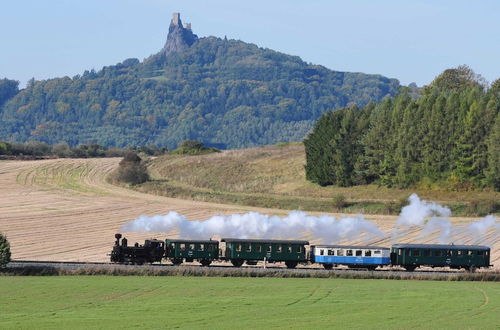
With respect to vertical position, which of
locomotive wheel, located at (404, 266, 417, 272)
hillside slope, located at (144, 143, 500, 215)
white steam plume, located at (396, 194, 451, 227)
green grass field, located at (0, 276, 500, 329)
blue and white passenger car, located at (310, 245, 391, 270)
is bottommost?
green grass field, located at (0, 276, 500, 329)

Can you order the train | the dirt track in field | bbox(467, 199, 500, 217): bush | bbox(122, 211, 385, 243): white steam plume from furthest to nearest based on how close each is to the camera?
1. bbox(467, 199, 500, 217): bush
2. bbox(122, 211, 385, 243): white steam plume
3. the dirt track in field
4. the train

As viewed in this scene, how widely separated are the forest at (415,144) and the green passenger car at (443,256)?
45.6 m

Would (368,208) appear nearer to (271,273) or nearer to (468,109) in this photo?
(468,109)

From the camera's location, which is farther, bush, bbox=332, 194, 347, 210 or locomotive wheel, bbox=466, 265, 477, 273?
bush, bbox=332, 194, 347, 210

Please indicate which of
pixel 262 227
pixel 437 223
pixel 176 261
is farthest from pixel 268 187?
pixel 176 261

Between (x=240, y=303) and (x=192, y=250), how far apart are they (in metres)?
26.4

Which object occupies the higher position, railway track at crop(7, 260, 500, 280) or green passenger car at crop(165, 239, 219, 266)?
green passenger car at crop(165, 239, 219, 266)

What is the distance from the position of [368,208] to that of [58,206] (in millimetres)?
42168

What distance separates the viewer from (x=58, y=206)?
5153 inches

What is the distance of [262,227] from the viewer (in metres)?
96.1

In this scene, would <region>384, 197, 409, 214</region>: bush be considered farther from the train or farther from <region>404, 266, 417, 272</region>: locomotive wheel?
the train

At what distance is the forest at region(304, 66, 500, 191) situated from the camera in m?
130

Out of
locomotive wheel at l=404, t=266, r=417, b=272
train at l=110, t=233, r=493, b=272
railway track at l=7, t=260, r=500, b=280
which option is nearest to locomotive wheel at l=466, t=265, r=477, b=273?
train at l=110, t=233, r=493, b=272

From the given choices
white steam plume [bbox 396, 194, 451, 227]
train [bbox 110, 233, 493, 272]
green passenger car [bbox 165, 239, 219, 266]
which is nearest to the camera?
train [bbox 110, 233, 493, 272]
